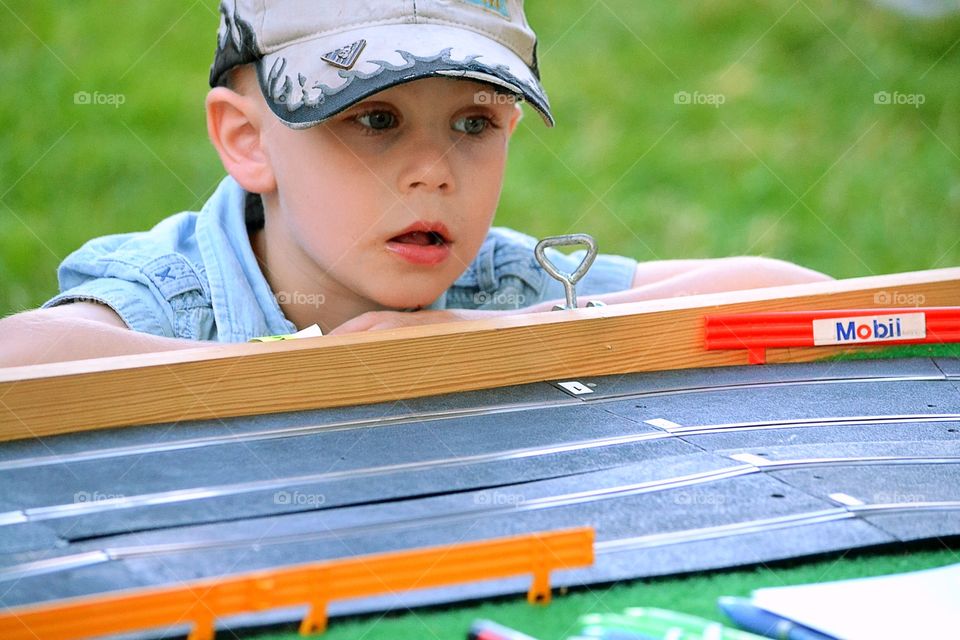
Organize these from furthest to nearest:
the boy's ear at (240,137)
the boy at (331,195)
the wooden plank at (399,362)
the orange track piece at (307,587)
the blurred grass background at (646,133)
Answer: the blurred grass background at (646,133) → the boy's ear at (240,137) → the boy at (331,195) → the wooden plank at (399,362) → the orange track piece at (307,587)

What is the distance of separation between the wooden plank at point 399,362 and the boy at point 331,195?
199 millimetres

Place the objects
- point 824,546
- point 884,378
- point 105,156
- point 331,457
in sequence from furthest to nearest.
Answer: point 105,156 → point 884,378 → point 331,457 → point 824,546

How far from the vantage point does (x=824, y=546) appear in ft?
4.31

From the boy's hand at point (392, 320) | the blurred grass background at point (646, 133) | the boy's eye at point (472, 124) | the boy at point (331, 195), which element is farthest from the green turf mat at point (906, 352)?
the blurred grass background at point (646, 133)

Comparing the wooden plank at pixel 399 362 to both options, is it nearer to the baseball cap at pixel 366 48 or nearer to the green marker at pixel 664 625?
the baseball cap at pixel 366 48

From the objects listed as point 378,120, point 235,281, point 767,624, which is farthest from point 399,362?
point 767,624

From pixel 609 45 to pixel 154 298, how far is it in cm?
358

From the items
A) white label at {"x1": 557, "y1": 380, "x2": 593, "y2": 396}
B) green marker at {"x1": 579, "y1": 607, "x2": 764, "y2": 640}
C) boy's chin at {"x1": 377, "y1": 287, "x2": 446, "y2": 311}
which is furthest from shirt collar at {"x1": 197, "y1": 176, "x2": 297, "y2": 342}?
green marker at {"x1": 579, "y1": 607, "x2": 764, "y2": 640}

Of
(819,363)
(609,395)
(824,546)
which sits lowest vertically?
(824,546)

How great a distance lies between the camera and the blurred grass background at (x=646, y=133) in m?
4.39

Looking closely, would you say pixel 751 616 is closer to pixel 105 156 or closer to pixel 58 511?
pixel 58 511

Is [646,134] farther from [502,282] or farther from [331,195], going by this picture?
[331,195]

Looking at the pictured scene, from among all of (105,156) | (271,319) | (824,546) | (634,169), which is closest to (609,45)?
(634,169)

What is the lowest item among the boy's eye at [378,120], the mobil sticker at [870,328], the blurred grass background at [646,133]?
the mobil sticker at [870,328]
